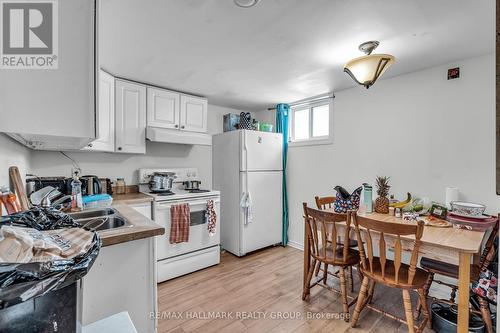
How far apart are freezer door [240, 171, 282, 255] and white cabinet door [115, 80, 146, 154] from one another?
1.35 metres

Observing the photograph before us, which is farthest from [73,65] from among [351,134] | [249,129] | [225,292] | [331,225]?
[351,134]

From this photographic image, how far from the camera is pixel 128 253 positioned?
1294mm

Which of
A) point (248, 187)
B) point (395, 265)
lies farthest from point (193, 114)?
point (395, 265)

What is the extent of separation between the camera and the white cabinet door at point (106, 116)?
7.61 feet

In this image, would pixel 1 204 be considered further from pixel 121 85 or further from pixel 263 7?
pixel 121 85

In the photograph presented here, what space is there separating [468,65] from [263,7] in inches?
78.5

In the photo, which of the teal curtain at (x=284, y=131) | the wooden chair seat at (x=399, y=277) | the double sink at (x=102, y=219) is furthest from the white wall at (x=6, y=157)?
the teal curtain at (x=284, y=131)

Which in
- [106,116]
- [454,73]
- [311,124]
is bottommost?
[106,116]

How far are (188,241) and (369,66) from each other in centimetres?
242

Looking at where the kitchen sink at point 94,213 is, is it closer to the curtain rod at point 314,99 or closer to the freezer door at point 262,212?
the freezer door at point 262,212

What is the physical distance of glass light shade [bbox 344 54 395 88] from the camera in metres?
1.56

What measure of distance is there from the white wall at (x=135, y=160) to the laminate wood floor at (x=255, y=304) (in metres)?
1.44

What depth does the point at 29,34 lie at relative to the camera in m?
0.94

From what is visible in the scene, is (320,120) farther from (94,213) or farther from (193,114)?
(94,213)
